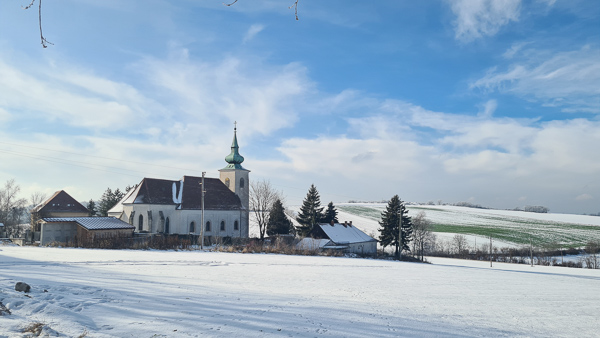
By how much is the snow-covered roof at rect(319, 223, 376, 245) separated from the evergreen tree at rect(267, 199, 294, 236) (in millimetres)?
9069

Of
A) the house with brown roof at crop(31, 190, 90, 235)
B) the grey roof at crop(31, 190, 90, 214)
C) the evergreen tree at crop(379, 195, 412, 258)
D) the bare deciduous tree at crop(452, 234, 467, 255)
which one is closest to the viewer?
the house with brown roof at crop(31, 190, 90, 235)

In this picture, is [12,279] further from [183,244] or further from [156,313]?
[183,244]

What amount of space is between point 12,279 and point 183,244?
748 inches

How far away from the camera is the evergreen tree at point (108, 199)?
222 ft

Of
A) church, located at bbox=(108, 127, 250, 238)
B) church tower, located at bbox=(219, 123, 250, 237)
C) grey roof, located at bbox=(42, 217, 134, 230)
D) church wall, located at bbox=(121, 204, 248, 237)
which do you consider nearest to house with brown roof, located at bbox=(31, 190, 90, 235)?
church, located at bbox=(108, 127, 250, 238)

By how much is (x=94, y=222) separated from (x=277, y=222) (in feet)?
84.3

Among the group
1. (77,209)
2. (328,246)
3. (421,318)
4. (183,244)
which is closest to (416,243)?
(328,246)

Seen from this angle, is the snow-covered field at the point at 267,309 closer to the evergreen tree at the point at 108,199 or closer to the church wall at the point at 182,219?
the church wall at the point at 182,219

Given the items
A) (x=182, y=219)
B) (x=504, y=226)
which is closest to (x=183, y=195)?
(x=182, y=219)

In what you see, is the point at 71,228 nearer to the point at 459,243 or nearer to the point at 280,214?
the point at 280,214

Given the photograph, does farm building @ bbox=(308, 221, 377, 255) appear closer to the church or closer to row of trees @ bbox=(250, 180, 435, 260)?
row of trees @ bbox=(250, 180, 435, 260)

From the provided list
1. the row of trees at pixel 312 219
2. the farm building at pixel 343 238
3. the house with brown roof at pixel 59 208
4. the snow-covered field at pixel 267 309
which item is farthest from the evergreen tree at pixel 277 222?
the snow-covered field at pixel 267 309

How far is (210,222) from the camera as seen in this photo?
161ft

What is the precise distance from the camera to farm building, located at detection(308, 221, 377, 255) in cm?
4439
